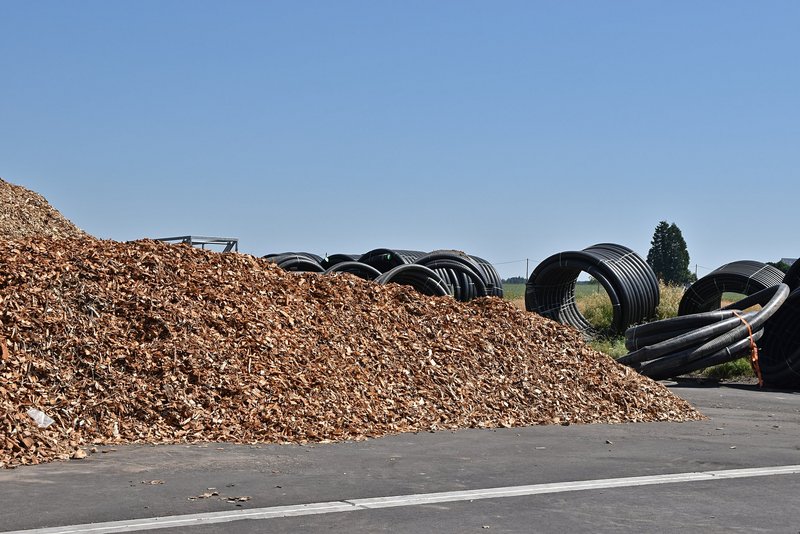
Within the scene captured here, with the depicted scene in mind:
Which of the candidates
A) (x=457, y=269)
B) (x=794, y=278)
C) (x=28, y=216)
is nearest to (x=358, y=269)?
(x=457, y=269)

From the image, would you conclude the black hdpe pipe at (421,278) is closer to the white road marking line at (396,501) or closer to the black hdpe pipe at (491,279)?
the black hdpe pipe at (491,279)

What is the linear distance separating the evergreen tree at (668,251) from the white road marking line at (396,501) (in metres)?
67.7

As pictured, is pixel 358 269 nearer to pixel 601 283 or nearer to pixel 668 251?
pixel 601 283

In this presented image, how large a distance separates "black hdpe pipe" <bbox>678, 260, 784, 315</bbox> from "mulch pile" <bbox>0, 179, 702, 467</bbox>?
33.2 feet

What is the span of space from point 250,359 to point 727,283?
1520cm

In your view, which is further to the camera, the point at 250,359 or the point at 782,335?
the point at 782,335

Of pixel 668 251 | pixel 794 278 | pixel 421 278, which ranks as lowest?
pixel 794 278

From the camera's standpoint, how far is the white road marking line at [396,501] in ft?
19.2

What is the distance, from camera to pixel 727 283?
22406 millimetres

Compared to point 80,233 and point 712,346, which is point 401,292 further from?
point 80,233

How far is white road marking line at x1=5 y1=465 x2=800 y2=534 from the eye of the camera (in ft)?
19.2

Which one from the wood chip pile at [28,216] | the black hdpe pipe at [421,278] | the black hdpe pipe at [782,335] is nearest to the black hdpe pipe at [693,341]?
the black hdpe pipe at [782,335]

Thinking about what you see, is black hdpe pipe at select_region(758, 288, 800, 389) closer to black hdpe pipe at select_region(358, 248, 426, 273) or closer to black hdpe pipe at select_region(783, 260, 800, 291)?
black hdpe pipe at select_region(783, 260, 800, 291)

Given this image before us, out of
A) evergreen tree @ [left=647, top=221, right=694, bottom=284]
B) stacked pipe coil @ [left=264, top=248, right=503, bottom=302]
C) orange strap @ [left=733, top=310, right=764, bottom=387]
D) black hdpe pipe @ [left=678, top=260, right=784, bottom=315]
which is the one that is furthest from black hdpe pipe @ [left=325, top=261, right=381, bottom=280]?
evergreen tree @ [left=647, top=221, right=694, bottom=284]
